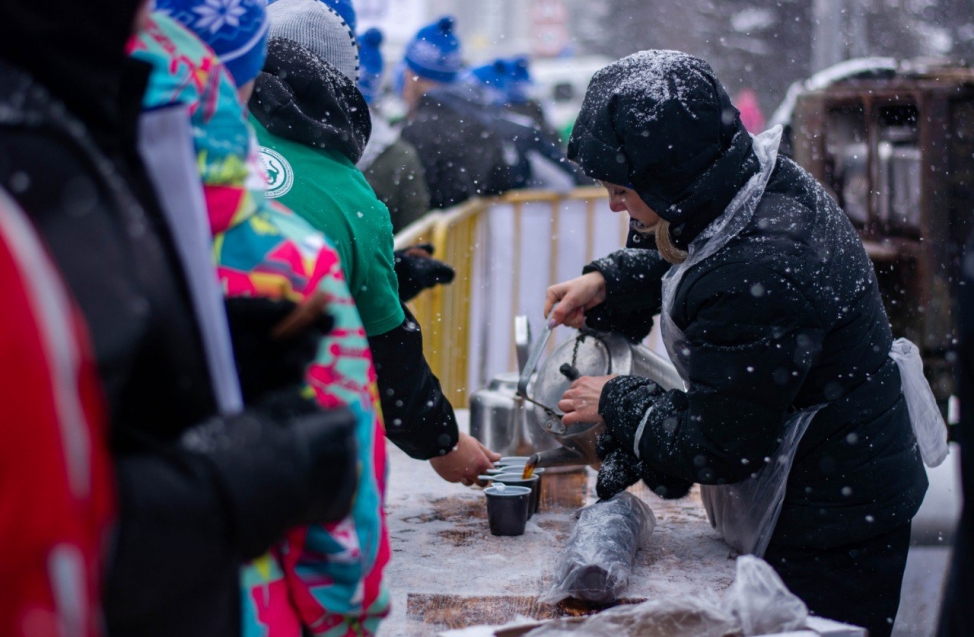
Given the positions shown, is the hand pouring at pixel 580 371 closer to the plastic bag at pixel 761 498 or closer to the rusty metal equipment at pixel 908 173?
the plastic bag at pixel 761 498

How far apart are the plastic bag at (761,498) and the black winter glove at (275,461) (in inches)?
55.5

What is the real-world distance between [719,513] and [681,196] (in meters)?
0.83

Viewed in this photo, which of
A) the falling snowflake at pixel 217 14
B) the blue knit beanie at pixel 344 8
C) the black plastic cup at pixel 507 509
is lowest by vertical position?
the black plastic cup at pixel 507 509

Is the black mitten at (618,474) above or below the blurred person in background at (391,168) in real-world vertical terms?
below

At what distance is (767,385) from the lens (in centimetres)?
207

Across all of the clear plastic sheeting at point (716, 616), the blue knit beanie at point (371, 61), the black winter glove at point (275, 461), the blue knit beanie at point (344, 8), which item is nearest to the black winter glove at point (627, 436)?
the clear plastic sheeting at point (716, 616)

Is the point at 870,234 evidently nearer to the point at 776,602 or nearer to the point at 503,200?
the point at 503,200

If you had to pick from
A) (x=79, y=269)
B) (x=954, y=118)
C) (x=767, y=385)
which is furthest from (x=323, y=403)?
(x=954, y=118)

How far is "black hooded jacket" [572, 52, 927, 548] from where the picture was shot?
2068 mm

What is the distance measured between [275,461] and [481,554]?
144 centimetres

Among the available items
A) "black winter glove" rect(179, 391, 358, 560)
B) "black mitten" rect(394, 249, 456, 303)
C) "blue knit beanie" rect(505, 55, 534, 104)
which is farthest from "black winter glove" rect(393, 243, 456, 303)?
"blue knit beanie" rect(505, 55, 534, 104)

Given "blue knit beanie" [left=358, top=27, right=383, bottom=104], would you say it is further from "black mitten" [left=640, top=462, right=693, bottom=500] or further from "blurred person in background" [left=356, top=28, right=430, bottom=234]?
"black mitten" [left=640, top=462, right=693, bottom=500]

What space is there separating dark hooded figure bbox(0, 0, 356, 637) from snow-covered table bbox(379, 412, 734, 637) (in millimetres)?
959

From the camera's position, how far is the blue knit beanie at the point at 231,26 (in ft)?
5.12
